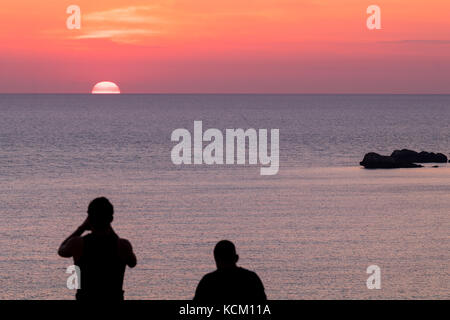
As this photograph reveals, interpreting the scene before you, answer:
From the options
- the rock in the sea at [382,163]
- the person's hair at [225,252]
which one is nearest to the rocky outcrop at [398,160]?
the rock in the sea at [382,163]

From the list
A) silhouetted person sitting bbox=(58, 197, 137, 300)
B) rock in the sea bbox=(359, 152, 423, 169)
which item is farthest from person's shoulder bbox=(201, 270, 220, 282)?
rock in the sea bbox=(359, 152, 423, 169)

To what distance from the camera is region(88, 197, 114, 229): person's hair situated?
22.7 feet

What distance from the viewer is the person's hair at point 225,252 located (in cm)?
675

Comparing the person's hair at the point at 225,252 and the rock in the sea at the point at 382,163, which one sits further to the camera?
the rock in the sea at the point at 382,163

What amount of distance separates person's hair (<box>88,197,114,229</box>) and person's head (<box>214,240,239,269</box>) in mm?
1045

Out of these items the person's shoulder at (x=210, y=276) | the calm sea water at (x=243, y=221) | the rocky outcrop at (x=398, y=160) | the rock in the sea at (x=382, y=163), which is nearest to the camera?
the person's shoulder at (x=210, y=276)

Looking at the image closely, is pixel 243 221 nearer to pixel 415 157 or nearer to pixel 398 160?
pixel 398 160

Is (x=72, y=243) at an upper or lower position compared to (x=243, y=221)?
upper

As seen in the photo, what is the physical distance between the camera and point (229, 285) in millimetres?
6883

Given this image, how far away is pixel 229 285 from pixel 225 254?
0.31 m

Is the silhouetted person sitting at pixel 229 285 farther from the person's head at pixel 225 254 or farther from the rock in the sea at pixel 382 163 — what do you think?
the rock in the sea at pixel 382 163

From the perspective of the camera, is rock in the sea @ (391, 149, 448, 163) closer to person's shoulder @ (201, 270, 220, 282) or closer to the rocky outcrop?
the rocky outcrop

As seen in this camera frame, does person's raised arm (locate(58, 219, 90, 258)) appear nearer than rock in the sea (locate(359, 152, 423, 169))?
Yes

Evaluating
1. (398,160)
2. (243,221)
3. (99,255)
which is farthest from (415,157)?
(99,255)
